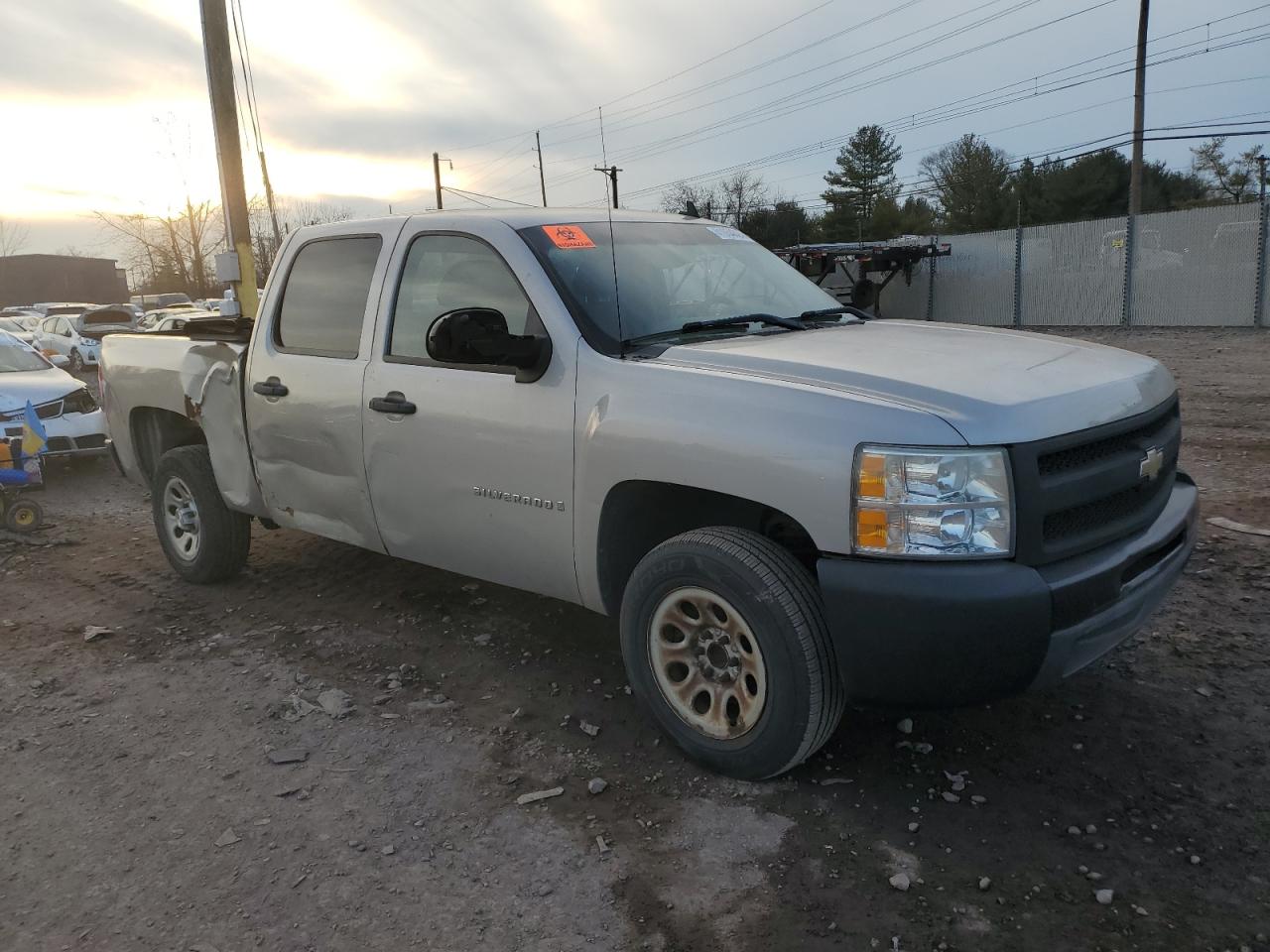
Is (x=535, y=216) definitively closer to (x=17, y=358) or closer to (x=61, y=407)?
(x=61, y=407)

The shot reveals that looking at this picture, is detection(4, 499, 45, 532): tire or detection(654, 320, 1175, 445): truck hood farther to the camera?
detection(4, 499, 45, 532): tire

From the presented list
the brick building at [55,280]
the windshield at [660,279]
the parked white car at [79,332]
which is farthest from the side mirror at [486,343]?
the brick building at [55,280]

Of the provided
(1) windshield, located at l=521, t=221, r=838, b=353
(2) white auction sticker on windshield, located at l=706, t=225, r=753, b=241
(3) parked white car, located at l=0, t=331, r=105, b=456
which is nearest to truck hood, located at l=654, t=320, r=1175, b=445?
(1) windshield, located at l=521, t=221, r=838, b=353

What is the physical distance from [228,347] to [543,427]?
244 cm

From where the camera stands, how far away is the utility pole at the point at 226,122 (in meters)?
12.1

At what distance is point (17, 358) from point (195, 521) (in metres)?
6.54

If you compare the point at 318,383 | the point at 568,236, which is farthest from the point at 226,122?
the point at 568,236

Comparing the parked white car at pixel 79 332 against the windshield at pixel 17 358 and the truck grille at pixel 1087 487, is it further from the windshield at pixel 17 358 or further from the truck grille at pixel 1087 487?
the truck grille at pixel 1087 487

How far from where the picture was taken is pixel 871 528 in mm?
2664

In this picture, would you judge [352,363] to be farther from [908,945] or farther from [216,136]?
[216,136]

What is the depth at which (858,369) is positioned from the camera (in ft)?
9.68

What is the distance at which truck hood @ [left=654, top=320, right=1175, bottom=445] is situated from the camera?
8.82 ft

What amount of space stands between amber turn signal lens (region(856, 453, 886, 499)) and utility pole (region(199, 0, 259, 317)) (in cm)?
1110

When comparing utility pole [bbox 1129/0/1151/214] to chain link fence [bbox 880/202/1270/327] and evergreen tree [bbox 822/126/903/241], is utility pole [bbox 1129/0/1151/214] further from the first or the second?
evergreen tree [bbox 822/126/903/241]
